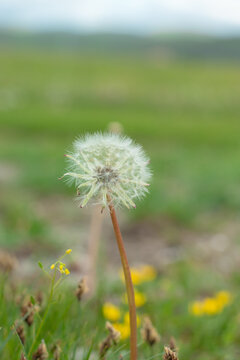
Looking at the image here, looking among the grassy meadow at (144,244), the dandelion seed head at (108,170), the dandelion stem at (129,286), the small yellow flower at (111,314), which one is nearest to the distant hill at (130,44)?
the grassy meadow at (144,244)

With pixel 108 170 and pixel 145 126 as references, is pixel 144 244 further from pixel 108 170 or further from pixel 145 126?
pixel 145 126

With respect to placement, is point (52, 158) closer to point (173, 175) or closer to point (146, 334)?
point (173, 175)

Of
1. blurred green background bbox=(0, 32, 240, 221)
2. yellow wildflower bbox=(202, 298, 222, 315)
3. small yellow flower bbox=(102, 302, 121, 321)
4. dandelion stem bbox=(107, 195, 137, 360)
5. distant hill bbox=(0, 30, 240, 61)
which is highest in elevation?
distant hill bbox=(0, 30, 240, 61)

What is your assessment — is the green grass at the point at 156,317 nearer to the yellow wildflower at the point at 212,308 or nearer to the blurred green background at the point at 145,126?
the yellow wildflower at the point at 212,308

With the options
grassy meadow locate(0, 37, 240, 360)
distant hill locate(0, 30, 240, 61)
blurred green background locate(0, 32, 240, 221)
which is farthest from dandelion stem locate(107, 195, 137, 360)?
distant hill locate(0, 30, 240, 61)

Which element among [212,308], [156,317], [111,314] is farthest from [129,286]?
[212,308]

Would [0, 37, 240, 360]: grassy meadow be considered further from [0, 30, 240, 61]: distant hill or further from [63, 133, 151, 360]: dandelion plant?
[0, 30, 240, 61]: distant hill

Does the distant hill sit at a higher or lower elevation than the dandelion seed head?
higher
